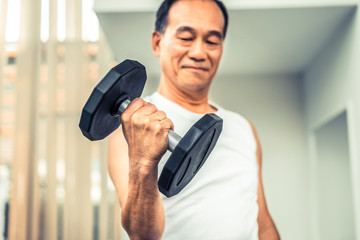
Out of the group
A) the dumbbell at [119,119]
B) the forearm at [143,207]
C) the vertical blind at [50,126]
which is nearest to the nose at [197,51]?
the dumbbell at [119,119]

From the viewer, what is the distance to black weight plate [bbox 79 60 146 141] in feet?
2.18

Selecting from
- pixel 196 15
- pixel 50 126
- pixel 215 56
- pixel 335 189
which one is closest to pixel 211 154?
pixel 215 56

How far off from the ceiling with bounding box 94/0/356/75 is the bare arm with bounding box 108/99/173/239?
120 centimetres

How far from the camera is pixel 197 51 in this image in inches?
39.8

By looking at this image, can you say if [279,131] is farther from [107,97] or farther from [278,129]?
[107,97]

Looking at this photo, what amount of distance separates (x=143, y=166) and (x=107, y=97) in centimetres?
13

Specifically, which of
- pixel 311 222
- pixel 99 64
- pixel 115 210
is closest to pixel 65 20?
pixel 99 64

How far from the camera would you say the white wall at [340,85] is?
1.79 m

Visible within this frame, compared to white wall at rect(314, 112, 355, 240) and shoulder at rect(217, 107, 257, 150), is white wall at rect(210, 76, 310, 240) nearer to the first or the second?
white wall at rect(314, 112, 355, 240)

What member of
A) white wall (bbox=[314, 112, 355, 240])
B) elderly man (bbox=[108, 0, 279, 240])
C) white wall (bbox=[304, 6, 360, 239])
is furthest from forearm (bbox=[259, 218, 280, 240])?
white wall (bbox=[314, 112, 355, 240])

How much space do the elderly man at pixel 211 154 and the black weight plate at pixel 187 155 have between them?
5.6 inches

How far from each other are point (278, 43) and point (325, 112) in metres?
0.49

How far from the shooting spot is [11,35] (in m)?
1.74

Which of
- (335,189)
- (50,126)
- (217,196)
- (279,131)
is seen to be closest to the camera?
(217,196)
